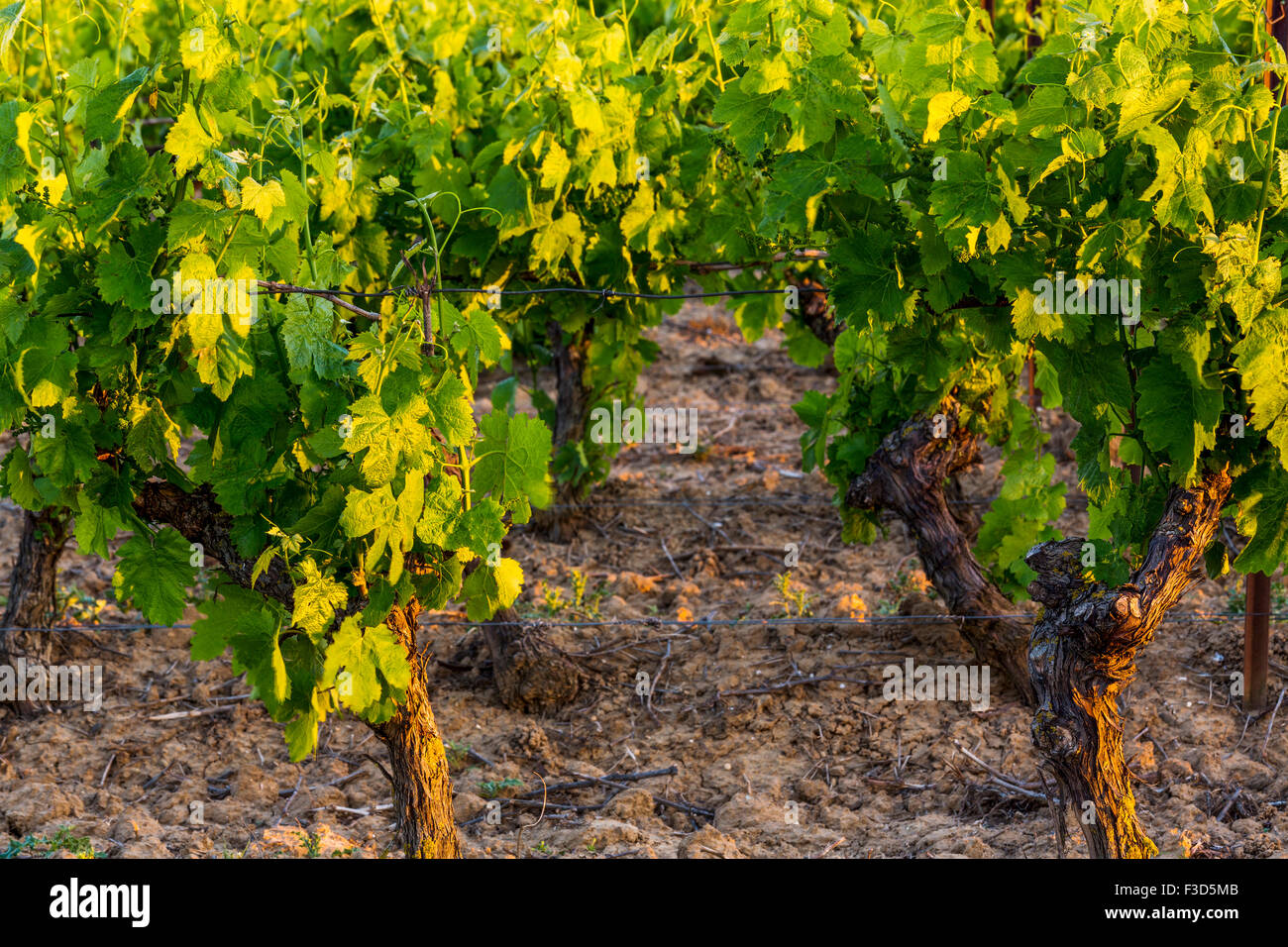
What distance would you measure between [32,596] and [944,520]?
10.6 feet

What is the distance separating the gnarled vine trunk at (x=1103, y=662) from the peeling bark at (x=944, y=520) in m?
1.18

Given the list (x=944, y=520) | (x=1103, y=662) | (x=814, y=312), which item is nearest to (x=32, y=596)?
(x=814, y=312)

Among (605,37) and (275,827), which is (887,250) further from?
(275,827)

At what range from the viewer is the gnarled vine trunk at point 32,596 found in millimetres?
4566

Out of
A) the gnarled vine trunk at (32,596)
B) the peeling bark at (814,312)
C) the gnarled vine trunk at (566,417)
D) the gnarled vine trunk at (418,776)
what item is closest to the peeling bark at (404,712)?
the gnarled vine trunk at (418,776)

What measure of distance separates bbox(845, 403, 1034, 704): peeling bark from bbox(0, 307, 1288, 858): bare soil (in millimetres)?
192

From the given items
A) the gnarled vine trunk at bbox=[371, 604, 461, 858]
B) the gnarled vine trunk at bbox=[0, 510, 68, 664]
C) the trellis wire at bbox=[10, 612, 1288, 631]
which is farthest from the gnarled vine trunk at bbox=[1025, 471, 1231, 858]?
the gnarled vine trunk at bbox=[0, 510, 68, 664]

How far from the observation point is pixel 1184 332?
113 inches

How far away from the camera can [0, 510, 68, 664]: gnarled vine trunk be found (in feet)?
15.0

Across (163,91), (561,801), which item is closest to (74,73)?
(163,91)

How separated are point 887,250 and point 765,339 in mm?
5370

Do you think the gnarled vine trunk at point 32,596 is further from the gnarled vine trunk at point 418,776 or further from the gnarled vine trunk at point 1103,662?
the gnarled vine trunk at point 1103,662

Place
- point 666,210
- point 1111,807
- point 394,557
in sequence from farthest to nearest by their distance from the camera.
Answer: point 666,210 < point 1111,807 < point 394,557

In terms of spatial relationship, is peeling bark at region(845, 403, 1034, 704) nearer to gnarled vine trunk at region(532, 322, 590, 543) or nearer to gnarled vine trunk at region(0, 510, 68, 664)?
gnarled vine trunk at region(532, 322, 590, 543)
